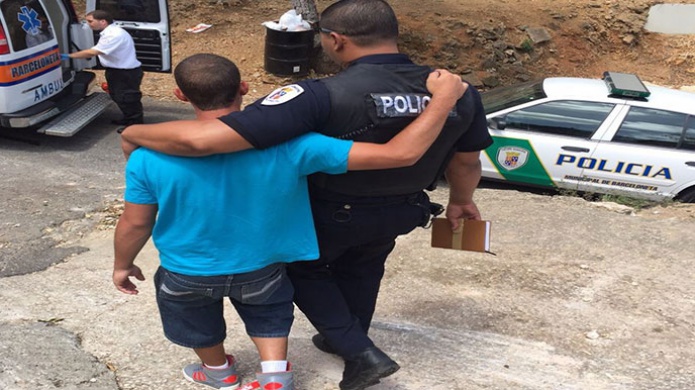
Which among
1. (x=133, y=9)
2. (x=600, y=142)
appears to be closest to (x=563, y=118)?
(x=600, y=142)

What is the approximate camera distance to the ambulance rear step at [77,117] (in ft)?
23.3

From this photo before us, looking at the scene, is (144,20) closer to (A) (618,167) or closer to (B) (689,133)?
(A) (618,167)

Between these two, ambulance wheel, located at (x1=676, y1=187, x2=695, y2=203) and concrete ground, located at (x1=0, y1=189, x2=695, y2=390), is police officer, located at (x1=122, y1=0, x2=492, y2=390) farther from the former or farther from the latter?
ambulance wheel, located at (x1=676, y1=187, x2=695, y2=203)

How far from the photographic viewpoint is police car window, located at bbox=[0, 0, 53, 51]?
21.9 ft

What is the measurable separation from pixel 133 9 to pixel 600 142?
17.9ft

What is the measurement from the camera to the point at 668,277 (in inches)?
161

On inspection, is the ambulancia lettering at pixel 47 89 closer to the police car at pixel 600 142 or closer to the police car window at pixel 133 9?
the police car window at pixel 133 9

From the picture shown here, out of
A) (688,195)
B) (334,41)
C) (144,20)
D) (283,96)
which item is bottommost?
(688,195)

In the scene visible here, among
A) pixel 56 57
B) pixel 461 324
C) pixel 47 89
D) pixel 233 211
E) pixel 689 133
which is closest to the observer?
pixel 233 211

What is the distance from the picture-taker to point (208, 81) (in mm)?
2131

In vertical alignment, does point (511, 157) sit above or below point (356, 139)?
below

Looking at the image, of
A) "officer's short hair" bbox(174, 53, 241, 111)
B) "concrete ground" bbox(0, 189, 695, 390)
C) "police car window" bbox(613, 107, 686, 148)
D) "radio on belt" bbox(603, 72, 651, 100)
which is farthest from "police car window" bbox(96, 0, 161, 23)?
"officer's short hair" bbox(174, 53, 241, 111)

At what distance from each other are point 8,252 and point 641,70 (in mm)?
13235

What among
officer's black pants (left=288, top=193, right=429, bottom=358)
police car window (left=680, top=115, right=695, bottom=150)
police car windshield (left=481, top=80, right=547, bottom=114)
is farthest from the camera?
police car windshield (left=481, top=80, right=547, bottom=114)
